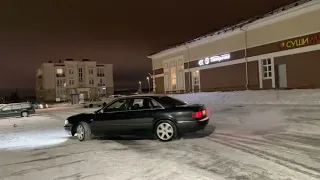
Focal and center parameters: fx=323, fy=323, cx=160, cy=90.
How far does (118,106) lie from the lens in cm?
1062

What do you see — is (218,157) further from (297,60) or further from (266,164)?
(297,60)

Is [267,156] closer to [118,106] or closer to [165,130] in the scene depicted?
[165,130]

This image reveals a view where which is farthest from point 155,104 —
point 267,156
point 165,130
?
point 267,156

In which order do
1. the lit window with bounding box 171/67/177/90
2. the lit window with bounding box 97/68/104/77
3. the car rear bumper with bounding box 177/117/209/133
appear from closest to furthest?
the car rear bumper with bounding box 177/117/209/133 < the lit window with bounding box 171/67/177/90 < the lit window with bounding box 97/68/104/77

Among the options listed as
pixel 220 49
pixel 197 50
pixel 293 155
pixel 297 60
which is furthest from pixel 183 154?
pixel 197 50

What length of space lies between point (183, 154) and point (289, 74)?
65.8 feet

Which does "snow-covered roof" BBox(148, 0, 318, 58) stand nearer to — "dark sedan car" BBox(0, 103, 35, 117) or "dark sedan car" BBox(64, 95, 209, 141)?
"dark sedan car" BBox(64, 95, 209, 141)

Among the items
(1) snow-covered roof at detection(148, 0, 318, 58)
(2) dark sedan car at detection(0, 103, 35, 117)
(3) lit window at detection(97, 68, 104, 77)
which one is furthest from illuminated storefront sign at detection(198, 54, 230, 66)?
(3) lit window at detection(97, 68, 104, 77)

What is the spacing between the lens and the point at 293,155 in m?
7.20

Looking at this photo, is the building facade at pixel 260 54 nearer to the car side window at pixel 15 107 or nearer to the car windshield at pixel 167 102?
the car windshield at pixel 167 102

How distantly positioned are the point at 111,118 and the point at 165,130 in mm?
1913

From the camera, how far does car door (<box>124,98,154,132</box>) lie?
9.91 metres

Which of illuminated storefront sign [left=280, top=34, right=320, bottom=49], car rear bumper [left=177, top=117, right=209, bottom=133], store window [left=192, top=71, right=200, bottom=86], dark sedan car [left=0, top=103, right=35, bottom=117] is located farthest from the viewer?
store window [left=192, top=71, right=200, bottom=86]

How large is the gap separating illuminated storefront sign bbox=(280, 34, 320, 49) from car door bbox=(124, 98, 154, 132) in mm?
16919
